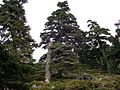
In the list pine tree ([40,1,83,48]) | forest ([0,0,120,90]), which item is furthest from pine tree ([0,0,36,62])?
pine tree ([40,1,83,48])

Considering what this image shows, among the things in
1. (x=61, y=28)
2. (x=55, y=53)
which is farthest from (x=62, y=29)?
(x=55, y=53)

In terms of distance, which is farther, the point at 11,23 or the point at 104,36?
the point at 104,36

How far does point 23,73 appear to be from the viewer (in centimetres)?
1023

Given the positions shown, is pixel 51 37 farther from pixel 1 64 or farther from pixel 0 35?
pixel 1 64

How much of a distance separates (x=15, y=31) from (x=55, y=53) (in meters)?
7.24

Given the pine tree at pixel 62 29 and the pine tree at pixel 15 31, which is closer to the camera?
the pine tree at pixel 15 31

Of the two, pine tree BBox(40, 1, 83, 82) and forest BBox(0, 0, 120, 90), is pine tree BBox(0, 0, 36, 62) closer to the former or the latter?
forest BBox(0, 0, 120, 90)

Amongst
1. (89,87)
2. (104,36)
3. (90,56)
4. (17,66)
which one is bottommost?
(89,87)

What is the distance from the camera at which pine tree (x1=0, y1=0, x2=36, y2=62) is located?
25994 mm

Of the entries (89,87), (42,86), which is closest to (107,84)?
(89,87)

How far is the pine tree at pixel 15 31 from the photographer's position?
26.0 metres

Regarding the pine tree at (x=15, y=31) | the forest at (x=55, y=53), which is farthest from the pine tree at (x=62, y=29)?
the pine tree at (x=15, y=31)

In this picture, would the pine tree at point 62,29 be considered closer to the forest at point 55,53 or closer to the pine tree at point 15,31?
the forest at point 55,53

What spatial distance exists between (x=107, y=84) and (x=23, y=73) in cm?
1884
